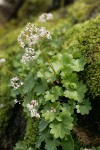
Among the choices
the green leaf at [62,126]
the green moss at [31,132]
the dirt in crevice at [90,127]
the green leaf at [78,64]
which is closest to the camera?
the green leaf at [62,126]

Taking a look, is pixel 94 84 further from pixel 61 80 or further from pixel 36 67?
pixel 36 67

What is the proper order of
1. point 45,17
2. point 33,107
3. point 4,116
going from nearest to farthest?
point 33,107
point 45,17
point 4,116

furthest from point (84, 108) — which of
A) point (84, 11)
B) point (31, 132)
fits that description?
point (84, 11)

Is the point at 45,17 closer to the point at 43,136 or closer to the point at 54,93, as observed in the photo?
the point at 54,93

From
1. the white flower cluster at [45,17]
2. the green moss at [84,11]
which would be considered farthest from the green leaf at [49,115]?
the green moss at [84,11]

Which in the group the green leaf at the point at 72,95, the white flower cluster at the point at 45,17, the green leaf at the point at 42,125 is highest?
the white flower cluster at the point at 45,17

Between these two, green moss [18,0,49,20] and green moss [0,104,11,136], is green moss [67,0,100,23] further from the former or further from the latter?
green moss [18,0,49,20]

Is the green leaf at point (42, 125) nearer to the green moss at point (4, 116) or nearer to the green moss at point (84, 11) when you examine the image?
the green moss at point (4, 116)
